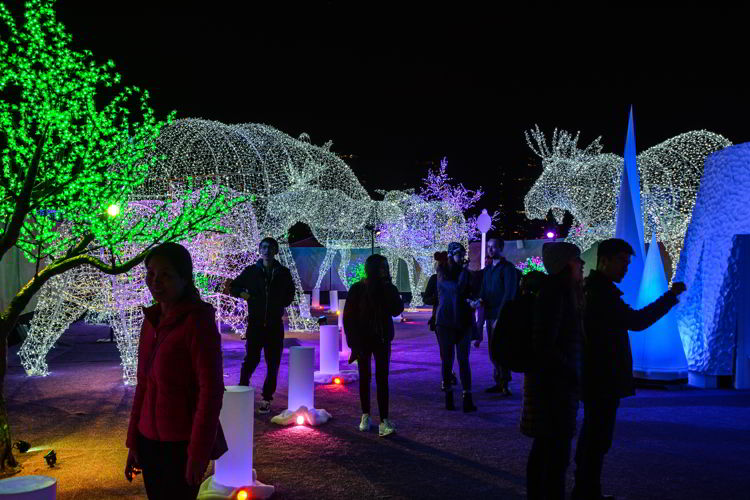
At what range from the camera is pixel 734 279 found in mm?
8188

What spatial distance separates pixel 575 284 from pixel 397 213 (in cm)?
1664

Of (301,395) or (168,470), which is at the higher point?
(168,470)

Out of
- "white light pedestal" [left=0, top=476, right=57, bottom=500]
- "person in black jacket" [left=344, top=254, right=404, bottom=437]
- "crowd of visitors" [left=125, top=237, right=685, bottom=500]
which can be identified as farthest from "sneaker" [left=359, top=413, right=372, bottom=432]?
"white light pedestal" [left=0, top=476, right=57, bottom=500]

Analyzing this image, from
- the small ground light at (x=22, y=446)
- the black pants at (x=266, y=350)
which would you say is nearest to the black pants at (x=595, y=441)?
the black pants at (x=266, y=350)

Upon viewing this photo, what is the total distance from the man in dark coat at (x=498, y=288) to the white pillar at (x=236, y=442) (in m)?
4.03

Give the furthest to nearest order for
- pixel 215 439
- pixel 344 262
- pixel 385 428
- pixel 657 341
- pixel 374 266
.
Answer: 1. pixel 344 262
2. pixel 657 341
3. pixel 374 266
4. pixel 385 428
5. pixel 215 439

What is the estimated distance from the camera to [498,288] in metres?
7.97

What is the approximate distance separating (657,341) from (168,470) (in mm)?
7406

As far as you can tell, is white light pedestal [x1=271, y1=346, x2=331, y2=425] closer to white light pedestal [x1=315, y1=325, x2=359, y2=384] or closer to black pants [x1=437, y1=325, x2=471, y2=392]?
black pants [x1=437, y1=325, x2=471, y2=392]

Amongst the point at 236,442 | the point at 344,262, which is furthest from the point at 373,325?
the point at 344,262

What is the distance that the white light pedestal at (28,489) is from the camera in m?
2.67

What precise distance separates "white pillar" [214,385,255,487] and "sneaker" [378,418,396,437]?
1.71m

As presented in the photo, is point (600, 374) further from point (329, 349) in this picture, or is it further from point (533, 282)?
point (329, 349)

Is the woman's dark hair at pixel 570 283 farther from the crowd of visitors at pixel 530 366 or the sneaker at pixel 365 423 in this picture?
the sneaker at pixel 365 423
